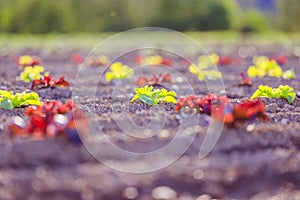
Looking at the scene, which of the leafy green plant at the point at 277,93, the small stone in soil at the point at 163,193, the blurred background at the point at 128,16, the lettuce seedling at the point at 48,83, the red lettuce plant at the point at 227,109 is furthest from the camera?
the blurred background at the point at 128,16

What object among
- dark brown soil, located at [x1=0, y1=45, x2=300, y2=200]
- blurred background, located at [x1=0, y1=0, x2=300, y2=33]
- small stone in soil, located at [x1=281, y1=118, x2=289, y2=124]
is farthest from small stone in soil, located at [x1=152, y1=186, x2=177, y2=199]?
blurred background, located at [x1=0, y1=0, x2=300, y2=33]

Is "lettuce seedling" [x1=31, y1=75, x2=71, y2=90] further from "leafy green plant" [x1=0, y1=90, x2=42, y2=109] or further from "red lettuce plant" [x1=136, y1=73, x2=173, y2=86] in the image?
"leafy green plant" [x1=0, y1=90, x2=42, y2=109]

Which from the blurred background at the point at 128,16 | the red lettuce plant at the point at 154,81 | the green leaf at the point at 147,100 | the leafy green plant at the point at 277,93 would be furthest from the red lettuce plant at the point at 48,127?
the blurred background at the point at 128,16

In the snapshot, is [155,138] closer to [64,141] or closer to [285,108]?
[64,141]

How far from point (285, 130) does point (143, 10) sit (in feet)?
89.7

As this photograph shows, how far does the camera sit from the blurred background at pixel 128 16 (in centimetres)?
2762

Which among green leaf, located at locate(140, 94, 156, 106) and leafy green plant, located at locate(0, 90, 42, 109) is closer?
leafy green plant, located at locate(0, 90, 42, 109)

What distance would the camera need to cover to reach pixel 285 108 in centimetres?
604

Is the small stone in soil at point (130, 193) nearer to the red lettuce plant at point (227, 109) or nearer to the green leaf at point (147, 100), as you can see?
the red lettuce plant at point (227, 109)

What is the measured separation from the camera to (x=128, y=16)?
30.2 m

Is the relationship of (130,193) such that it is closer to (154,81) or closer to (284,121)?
(284,121)

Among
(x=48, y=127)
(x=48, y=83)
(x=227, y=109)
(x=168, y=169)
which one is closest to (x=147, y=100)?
(x=227, y=109)

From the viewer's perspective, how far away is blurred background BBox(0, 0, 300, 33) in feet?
90.6

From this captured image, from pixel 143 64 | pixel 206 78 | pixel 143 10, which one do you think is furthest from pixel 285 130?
pixel 143 10
